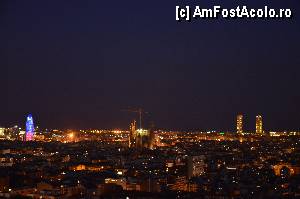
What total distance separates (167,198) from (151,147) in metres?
28.7

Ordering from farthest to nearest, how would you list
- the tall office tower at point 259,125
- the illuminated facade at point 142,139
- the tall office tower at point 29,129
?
the tall office tower at point 259,125, the tall office tower at point 29,129, the illuminated facade at point 142,139

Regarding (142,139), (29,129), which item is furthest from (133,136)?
(29,129)

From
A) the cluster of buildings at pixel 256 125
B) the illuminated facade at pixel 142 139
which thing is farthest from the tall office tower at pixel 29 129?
the cluster of buildings at pixel 256 125

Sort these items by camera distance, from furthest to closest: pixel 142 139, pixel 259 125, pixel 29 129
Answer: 1. pixel 259 125
2. pixel 29 129
3. pixel 142 139

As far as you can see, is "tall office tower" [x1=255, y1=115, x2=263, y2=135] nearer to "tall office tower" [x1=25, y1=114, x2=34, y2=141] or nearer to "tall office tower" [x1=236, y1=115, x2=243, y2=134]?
"tall office tower" [x1=236, y1=115, x2=243, y2=134]

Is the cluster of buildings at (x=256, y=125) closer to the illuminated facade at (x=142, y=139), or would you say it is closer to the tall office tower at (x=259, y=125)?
the tall office tower at (x=259, y=125)

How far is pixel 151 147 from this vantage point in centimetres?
4572

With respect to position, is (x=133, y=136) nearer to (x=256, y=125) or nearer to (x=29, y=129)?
(x=29, y=129)

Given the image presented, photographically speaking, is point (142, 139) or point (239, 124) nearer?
point (142, 139)

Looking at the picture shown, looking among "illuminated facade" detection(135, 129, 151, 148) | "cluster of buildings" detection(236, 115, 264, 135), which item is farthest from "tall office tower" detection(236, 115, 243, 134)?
"illuminated facade" detection(135, 129, 151, 148)

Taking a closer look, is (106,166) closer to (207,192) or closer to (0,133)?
(207,192)

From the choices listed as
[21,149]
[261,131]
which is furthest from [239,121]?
[21,149]

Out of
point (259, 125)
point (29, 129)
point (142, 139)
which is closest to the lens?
point (142, 139)

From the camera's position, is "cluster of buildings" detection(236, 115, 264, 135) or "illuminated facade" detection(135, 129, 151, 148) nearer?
"illuminated facade" detection(135, 129, 151, 148)
